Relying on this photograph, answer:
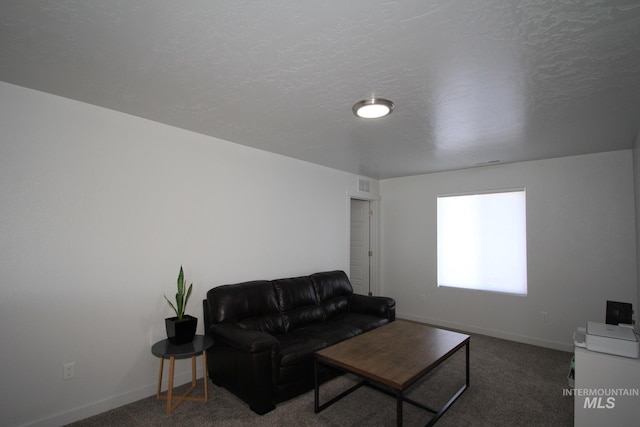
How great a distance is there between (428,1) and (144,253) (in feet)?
9.33

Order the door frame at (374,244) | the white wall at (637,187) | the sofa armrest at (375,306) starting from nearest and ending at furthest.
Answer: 1. the white wall at (637,187)
2. the sofa armrest at (375,306)
3. the door frame at (374,244)

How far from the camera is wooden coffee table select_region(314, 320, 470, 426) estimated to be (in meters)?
2.15

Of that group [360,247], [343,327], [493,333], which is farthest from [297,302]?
[493,333]

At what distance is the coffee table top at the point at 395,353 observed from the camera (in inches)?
85.5

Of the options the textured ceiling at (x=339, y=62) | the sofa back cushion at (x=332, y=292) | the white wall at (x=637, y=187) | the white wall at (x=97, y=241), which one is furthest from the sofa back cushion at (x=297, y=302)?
the white wall at (x=637, y=187)

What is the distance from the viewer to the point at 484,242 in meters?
4.71

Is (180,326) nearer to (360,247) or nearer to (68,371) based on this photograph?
(68,371)

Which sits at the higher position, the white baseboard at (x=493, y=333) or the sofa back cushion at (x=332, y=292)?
the sofa back cushion at (x=332, y=292)

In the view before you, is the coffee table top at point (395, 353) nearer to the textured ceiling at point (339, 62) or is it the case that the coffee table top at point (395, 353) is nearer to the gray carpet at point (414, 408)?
the gray carpet at point (414, 408)

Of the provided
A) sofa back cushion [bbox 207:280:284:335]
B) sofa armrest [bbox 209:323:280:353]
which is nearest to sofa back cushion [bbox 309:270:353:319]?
sofa back cushion [bbox 207:280:284:335]

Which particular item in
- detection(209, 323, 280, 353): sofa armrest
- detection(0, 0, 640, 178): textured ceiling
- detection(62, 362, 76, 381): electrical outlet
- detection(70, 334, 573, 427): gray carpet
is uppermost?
detection(0, 0, 640, 178): textured ceiling

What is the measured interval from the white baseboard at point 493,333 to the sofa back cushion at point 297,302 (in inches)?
88.4

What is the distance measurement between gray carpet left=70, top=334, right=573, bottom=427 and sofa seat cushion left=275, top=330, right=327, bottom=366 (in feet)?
1.23

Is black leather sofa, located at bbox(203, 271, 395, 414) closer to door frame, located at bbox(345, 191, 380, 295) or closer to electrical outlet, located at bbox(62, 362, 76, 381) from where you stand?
electrical outlet, located at bbox(62, 362, 76, 381)
